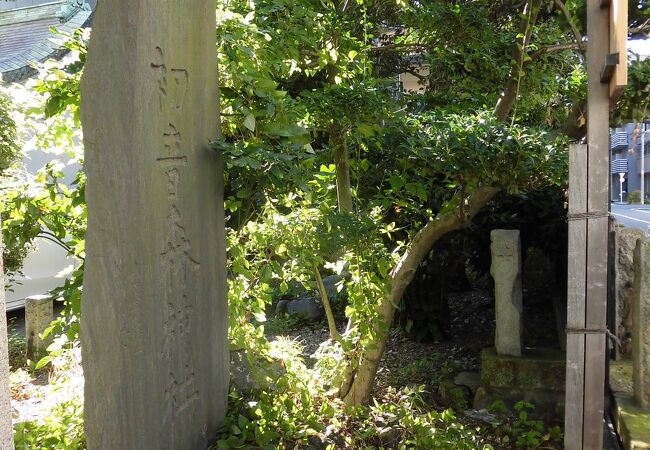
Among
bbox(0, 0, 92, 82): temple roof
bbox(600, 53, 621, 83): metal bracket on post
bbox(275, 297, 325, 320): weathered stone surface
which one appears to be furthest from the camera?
bbox(0, 0, 92, 82): temple roof

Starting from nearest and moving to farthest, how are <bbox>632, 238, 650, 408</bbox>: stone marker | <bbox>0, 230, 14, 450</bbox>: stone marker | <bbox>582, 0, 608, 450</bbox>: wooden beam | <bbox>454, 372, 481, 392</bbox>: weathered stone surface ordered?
<bbox>0, 230, 14, 450</bbox>: stone marker
<bbox>582, 0, 608, 450</bbox>: wooden beam
<bbox>632, 238, 650, 408</bbox>: stone marker
<bbox>454, 372, 481, 392</bbox>: weathered stone surface

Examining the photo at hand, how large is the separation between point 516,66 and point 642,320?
223cm

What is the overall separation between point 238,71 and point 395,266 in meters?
2.23

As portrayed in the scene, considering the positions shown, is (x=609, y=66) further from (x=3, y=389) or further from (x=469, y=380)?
(x=469, y=380)

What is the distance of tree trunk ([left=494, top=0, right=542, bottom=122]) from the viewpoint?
4652 millimetres

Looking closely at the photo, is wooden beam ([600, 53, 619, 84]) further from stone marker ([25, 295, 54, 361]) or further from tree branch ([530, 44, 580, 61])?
stone marker ([25, 295, 54, 361])

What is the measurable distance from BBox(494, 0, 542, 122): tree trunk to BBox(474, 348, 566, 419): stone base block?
→ 2353 mm

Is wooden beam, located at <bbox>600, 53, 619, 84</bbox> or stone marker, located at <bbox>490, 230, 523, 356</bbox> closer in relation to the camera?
wooden beam, located at <bbox>600, 53, 619, 84</bbox>

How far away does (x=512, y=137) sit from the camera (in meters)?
3.71

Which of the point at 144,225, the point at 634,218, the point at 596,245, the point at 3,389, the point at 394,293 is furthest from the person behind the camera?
the point at 634,218

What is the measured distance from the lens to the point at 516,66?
4.87m

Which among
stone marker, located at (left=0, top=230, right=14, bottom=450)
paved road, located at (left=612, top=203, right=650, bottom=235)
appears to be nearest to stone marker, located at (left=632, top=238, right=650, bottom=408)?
stone marker, located at (left=0, top=230, right=14, bottom=450)

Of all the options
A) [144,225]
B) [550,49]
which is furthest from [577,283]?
[550,49]

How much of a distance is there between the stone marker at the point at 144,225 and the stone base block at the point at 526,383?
11.9 feet
